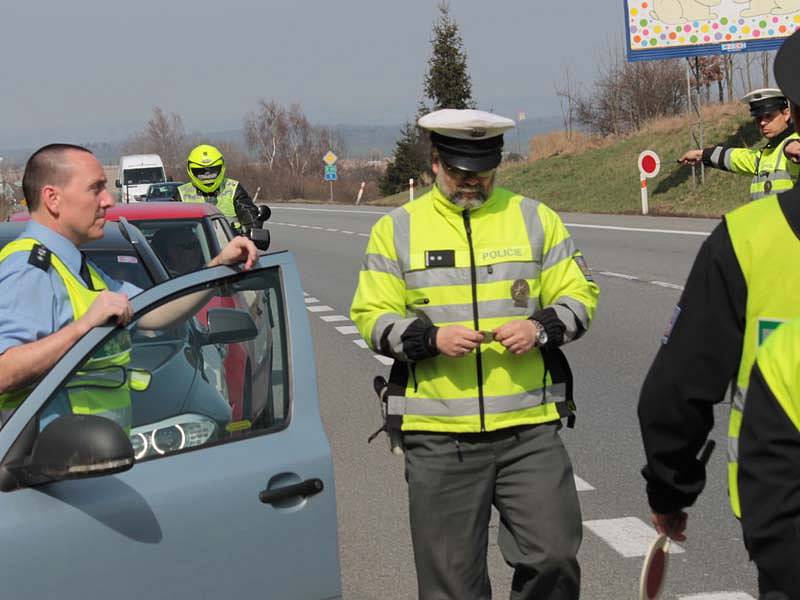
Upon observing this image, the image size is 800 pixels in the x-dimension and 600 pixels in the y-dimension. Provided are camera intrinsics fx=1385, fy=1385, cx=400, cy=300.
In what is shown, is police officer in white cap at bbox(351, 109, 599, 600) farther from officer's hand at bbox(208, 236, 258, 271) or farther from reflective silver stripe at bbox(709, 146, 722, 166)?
reflective silver stripe at bbox(709, 146, 722, 166)

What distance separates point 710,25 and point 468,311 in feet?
110

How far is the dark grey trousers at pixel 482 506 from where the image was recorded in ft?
13.4

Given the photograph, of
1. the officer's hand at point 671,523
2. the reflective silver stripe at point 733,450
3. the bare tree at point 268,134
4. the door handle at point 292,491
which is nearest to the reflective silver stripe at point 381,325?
the door handle at point 292,491

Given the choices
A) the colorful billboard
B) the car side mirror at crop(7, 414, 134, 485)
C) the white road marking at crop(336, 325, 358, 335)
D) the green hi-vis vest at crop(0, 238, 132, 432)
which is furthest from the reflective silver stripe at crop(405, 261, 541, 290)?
the colorful billboard

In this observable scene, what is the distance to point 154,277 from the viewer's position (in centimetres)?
585

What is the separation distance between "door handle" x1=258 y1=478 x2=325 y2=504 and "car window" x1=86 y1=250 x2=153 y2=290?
2.42 metres

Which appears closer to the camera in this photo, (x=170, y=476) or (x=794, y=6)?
(x=170, y=476)

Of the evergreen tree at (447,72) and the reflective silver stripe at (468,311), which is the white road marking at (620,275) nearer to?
the reflective silver stripe at (468,311)

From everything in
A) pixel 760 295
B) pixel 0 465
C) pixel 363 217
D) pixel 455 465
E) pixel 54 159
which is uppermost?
pixel 54 159

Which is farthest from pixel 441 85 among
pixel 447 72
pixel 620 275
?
pixel 620 275

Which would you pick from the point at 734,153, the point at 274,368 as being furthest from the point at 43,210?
the point at 734,153

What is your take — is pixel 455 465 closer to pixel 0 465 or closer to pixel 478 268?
pixel 478 268

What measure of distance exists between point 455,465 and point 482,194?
2.68 feet

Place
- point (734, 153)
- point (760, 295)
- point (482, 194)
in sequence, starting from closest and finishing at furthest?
point (760, 295) → point (482, 194) → point (734, 153)
